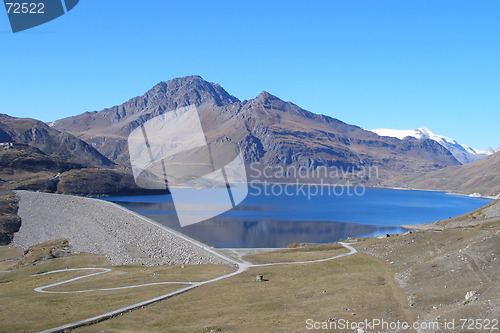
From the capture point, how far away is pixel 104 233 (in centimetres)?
11381

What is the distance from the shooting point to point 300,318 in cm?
3994

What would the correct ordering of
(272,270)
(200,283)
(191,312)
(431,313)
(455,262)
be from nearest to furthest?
(431,313) → (191,312) → (455,262) → (200,283) → (272,270)

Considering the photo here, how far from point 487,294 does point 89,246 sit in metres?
83.2

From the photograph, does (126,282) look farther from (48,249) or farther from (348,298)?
(48,249)

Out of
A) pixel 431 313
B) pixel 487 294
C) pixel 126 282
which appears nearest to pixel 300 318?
pixel 431 313

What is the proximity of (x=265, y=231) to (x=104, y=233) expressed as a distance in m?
50.9

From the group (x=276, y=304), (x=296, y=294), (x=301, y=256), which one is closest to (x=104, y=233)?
(x=301, y=256)

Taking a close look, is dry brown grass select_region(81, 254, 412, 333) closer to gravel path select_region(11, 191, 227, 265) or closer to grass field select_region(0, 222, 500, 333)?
grass field select_region(0, 222, 500, 333)

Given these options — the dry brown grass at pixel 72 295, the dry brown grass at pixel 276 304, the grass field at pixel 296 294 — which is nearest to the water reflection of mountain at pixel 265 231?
the dry brown grass at pixel 72 295

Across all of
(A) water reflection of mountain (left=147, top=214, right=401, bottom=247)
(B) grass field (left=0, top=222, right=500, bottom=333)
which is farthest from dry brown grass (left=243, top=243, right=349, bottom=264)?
(A) water reflection of mountain (left=147, top=214, right=401, bottom=247)

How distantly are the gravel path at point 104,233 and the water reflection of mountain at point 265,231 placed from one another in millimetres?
15215

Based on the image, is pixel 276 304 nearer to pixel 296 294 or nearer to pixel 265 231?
pixel 296 294

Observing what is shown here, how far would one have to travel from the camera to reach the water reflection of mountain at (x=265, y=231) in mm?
123200

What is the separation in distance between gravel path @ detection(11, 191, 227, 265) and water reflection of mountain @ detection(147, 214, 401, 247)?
15215 millimetres
